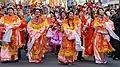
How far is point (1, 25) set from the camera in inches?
424

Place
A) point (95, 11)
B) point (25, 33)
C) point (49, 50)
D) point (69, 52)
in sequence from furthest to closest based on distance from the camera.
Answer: point (49, 50), point (25, 33), point (95, 11), point (69, 52)

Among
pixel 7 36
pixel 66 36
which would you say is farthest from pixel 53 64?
pixel 7 36

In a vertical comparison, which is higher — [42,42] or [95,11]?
[95,11]

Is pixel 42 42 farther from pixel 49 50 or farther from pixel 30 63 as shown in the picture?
Answer: pixel 49 50

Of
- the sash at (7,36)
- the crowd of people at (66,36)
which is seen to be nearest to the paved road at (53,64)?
the crowd of people at (66,36)

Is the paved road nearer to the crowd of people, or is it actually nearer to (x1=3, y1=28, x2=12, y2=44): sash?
the crowd of people

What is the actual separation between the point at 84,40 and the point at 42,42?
52.9 inches

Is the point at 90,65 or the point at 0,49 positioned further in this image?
the point at 0,49

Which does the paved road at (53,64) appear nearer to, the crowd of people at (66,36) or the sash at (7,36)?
the crowd of people at (66,36)

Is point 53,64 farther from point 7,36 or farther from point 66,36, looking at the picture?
point 7,36

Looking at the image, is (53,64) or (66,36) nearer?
(66,36)

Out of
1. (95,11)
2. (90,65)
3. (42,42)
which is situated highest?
(95,11)

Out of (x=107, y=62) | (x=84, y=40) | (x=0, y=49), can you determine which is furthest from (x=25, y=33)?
(x=107, y=62)

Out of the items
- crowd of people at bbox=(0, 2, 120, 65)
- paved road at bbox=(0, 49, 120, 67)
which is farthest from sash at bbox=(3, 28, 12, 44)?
paved road at bbox=(0, 49, 120, 67)
